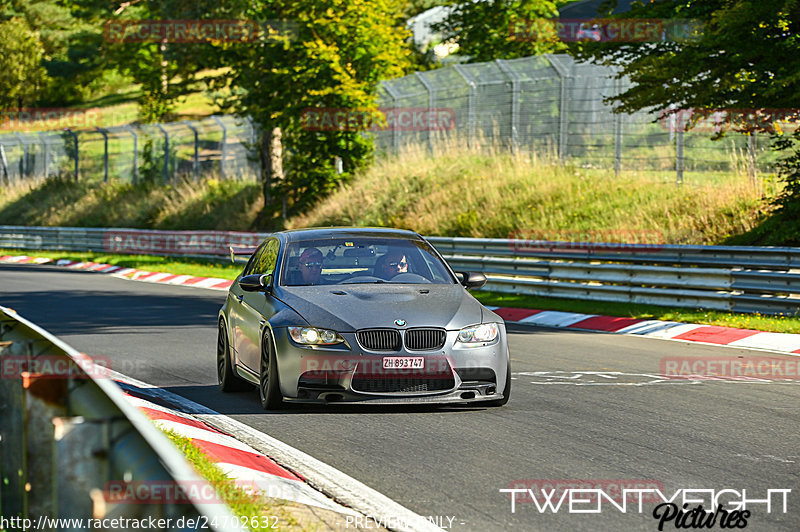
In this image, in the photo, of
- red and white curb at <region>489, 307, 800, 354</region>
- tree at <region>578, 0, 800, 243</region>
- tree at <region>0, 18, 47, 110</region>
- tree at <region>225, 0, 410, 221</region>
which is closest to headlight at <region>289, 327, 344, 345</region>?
red and white curb at <region>489, 307, 800, 354</region>

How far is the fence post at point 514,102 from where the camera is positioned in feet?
97.9

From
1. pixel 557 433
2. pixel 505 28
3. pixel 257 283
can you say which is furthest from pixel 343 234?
pixel 505 28

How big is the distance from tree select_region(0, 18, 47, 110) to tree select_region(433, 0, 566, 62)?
158ft

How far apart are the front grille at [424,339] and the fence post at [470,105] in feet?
76.9

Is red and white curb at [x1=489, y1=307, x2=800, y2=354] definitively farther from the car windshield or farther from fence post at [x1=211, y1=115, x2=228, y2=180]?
fence post at [x1=211, y1=115, x2=228, y2=180]

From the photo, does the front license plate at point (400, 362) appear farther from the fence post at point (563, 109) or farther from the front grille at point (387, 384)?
the fence post at point (563, 109)

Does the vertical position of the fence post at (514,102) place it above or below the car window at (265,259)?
Result: above

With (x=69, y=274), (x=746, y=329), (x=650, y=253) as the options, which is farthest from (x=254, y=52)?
(x=746, y=329)

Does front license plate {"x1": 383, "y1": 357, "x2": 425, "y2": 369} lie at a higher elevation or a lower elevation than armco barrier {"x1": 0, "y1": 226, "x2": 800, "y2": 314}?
higher

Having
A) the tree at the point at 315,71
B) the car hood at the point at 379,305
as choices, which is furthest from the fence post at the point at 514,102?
the car hood at the point at 379,305

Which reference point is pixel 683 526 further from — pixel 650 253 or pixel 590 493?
pixel 650 253

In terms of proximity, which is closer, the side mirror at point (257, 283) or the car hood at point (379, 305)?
the car hood at point (379, 305)

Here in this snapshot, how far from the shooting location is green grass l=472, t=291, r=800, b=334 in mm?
15196

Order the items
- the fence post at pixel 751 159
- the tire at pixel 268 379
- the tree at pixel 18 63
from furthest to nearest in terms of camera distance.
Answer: the tree at pixel 18 63 < the fence post at pixel 751 159 < the tire at pixel 268 379
